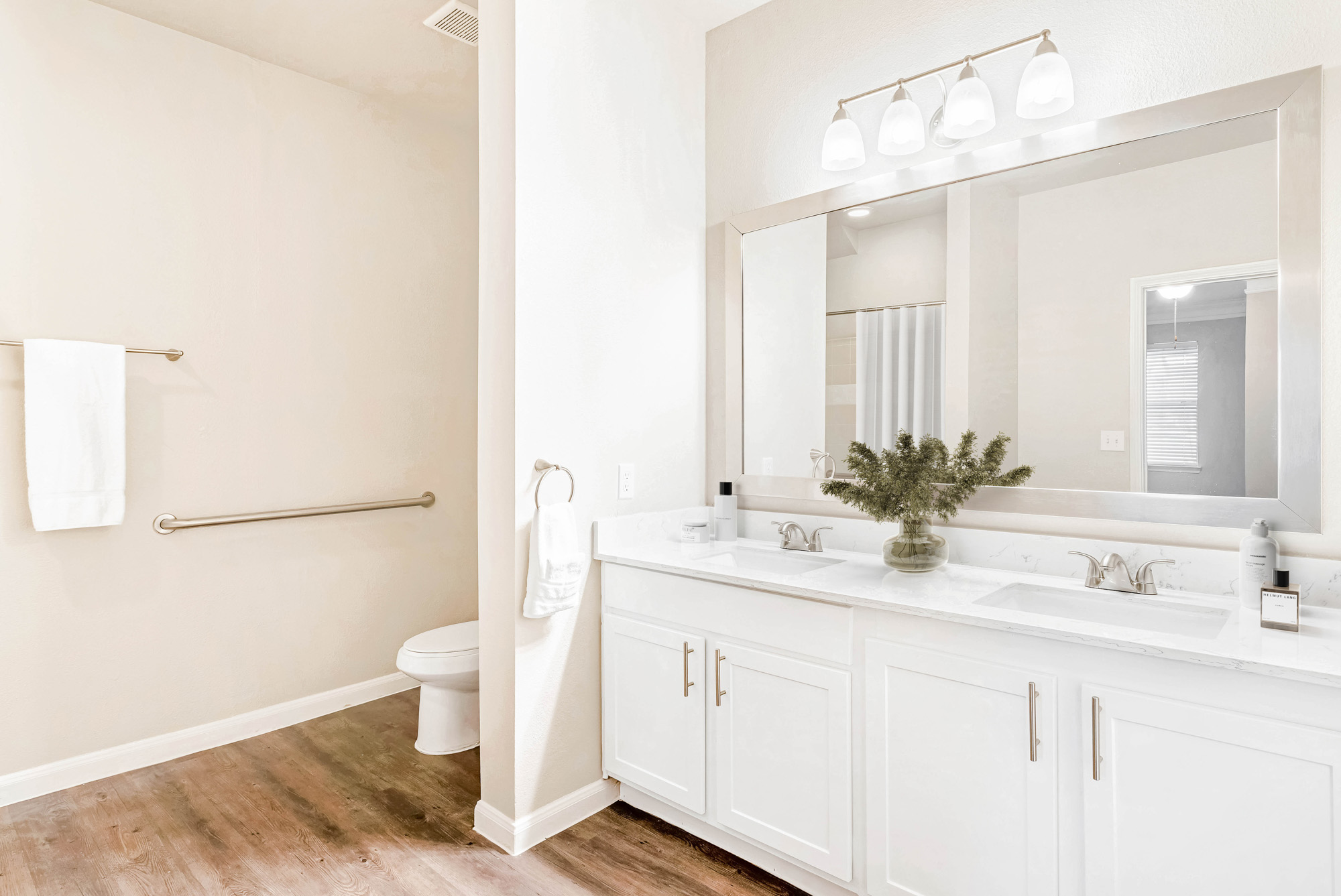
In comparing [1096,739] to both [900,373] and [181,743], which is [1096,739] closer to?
[900,373]

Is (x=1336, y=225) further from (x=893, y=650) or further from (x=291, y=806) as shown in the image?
(x=291, y=806)

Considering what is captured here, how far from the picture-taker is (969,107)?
1.81 m

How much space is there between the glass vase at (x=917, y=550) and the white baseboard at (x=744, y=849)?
0.75 meters

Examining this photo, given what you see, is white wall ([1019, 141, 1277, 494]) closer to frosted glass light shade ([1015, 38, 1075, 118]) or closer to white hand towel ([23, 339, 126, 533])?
frosted glass light shade ([1015, 38, 1075, 118])

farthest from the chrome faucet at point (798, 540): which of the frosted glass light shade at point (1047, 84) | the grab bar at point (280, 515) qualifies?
the grab bar at point (280, 515)

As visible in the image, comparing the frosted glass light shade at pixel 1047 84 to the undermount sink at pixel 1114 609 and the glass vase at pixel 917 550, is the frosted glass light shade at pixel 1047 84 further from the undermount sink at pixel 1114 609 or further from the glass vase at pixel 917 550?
the undermount sink at pixel 1114 609

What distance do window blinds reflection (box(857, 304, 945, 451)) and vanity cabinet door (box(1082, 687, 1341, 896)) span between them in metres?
0.93

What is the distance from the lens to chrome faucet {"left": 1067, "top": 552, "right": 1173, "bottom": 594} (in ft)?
5.16

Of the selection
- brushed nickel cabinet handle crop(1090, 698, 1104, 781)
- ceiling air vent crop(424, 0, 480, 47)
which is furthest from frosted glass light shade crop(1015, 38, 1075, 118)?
ceiling air vent crop(424, 0, 480, 47)

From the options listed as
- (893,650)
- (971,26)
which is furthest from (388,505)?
(971,26)

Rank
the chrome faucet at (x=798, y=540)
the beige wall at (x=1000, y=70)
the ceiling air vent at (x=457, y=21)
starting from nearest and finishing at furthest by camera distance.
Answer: the beige wall at (x=1000, y=70) → the chrome faucet at (x=798, y=540) → the ceiling air vent at (x=457, y=21)

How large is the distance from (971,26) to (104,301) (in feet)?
9.51

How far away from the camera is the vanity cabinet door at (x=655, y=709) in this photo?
1.89 meters

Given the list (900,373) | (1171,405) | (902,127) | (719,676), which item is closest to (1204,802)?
(1171,405)
